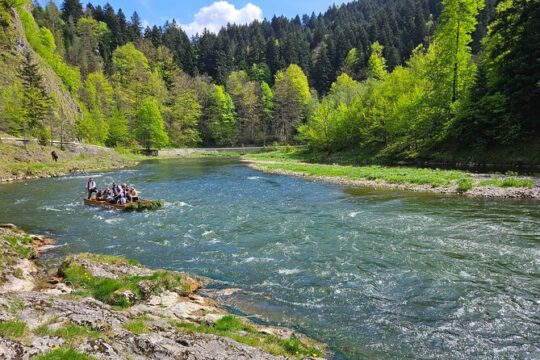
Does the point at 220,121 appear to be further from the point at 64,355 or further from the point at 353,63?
the point at 64,355

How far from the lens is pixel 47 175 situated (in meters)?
46.6

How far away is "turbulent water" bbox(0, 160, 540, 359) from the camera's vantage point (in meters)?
9.95

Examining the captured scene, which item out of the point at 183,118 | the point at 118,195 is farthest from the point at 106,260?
the point at 183,118

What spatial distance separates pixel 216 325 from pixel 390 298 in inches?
217

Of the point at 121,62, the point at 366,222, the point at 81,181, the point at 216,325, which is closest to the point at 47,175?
the point at 81,181

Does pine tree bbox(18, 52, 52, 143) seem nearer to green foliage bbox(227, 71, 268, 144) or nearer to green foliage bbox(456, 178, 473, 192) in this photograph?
green foliage bbox(456, 178, 473, 192)

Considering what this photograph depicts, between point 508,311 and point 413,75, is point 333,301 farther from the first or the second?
point 413,75

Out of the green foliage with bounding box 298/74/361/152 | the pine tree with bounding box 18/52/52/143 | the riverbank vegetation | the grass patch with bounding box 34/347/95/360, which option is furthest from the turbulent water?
the green foliage with bounding box 298/74/361/152

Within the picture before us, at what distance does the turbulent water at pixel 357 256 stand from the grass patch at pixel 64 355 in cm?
558

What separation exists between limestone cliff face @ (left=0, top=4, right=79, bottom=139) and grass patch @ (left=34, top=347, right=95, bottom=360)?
60.6 metres

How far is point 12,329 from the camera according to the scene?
6453 mm

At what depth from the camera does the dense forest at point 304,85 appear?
41.3 meters

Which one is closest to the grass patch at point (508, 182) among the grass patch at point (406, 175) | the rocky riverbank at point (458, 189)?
the rocky riverbank at point (458, 189)

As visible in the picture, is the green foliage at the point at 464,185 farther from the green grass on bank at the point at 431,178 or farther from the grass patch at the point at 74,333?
the grass patch at the point at 74,333
